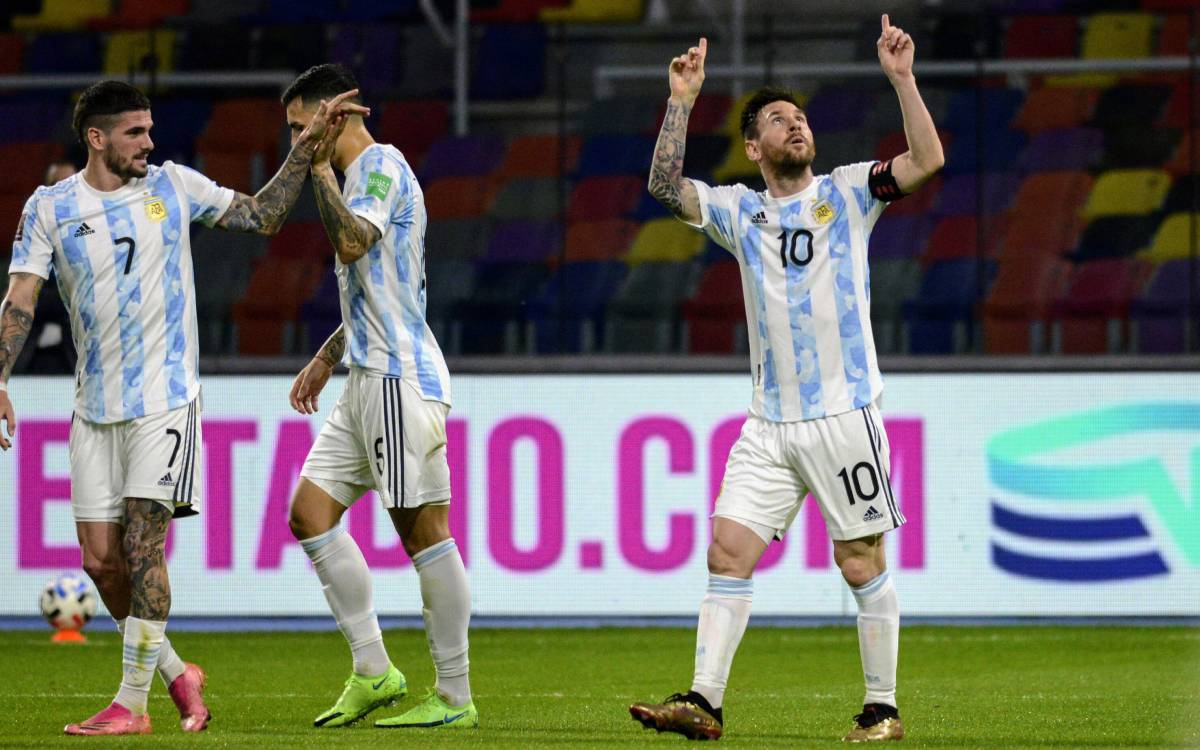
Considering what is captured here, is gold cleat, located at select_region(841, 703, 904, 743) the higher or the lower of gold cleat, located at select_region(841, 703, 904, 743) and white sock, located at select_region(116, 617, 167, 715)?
the lower

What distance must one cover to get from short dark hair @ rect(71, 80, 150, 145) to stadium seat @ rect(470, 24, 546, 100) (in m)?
8.77

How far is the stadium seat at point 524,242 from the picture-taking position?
1213cm

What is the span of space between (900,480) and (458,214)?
12.9 feet

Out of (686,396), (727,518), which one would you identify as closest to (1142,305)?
(686,396)

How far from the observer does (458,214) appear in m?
12.9

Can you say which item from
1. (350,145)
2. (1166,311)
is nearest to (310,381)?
(350,145)

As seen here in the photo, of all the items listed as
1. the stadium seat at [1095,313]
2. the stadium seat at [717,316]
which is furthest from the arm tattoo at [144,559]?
the stadium seat at [1095,313]

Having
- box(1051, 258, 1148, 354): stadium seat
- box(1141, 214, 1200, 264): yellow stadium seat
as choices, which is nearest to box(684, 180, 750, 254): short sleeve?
box(1051, 258, 1148, 354): stadium seat

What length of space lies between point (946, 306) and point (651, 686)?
453cm

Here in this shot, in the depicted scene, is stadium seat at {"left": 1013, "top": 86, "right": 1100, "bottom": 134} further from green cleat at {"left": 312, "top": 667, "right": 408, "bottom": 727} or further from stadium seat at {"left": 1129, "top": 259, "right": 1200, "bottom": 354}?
green cleat at {"left": 312, "top": 667, "right": 408, "bottom": 727}

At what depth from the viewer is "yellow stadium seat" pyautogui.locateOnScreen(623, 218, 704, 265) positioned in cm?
1232

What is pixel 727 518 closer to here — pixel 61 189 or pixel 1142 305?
pixel 61 189

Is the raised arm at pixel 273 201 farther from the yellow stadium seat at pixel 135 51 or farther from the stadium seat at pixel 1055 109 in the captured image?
the stadium seat at pixel 1055 109

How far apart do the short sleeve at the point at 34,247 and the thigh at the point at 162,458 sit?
0.54 metres
